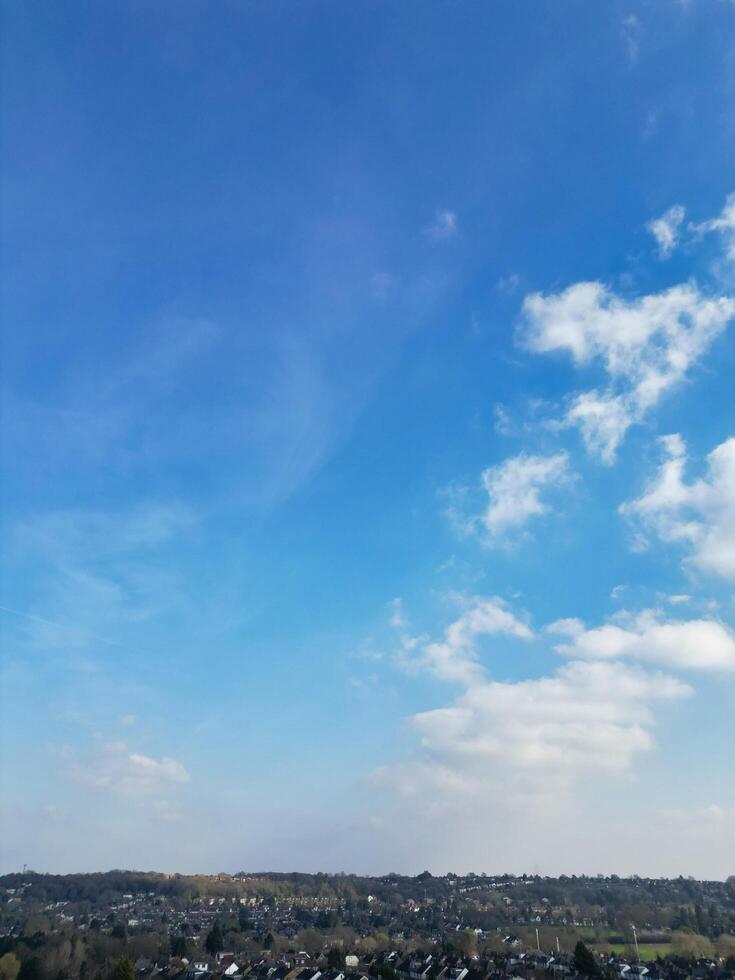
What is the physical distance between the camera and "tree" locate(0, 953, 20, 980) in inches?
2562

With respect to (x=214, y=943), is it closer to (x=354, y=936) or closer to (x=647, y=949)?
(x=354, y=936)

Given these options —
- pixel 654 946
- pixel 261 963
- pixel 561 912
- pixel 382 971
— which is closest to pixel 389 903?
pixel 561 912

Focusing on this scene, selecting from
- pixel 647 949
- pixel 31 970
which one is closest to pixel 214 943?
pixel 31 970

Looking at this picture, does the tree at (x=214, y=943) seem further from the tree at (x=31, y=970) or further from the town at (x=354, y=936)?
the tree at (x=31, y=970)

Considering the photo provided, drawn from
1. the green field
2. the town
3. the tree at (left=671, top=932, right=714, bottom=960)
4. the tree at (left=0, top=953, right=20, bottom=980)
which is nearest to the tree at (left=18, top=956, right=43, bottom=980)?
the town

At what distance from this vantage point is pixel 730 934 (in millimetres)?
108000

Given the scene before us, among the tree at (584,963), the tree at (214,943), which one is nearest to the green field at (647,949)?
the tree at (584,963)

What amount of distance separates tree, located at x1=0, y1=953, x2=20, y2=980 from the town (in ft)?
0.62

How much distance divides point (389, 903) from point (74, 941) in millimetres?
121567

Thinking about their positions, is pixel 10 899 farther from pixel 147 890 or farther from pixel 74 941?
pixel 74 941

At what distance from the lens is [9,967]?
6731 cm

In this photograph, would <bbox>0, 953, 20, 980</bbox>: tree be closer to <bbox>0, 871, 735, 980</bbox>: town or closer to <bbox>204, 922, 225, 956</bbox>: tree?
<bbox>0, 871, 735, 980</bbox>: town

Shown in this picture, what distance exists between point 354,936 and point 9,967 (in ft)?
208

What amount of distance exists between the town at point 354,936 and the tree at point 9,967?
7.4 inches
